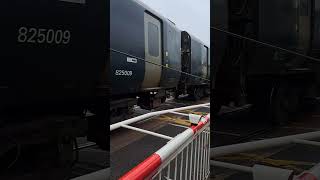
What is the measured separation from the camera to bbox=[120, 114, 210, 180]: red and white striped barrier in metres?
1.37

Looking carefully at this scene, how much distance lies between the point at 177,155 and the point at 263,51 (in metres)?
1.38

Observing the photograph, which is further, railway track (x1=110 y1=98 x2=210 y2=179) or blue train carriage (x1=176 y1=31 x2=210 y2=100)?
railway track (x1=110 y1=98 x2=210 y2=179)

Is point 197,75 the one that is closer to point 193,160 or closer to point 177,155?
point 193,160

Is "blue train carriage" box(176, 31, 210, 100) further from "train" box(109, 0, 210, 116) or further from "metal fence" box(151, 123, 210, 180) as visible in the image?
"metal fence" box(151, 123, 210, 180)

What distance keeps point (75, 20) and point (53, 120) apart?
19 cm

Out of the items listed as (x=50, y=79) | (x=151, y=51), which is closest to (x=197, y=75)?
(x=151, y=51)

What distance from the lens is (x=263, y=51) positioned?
0.88m

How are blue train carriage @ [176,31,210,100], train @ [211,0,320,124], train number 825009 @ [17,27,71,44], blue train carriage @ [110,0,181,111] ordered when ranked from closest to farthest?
train number 825009 @ [17,27,71,44] < train @ [211,0,320,124] < blue train carriage @ [176,31,210,100] < blue train carriage @ [110,0,181,111]

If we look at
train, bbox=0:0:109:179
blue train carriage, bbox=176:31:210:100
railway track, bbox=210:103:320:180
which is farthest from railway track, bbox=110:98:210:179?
train, bbox=0:0:109:179

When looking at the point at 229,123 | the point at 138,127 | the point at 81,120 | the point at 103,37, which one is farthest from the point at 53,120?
the point at 138,127

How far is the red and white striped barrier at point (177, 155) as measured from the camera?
1.37 m

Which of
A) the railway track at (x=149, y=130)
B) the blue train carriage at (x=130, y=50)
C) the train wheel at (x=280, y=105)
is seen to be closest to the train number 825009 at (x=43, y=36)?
the blue train carriage at (x=130, y=50)

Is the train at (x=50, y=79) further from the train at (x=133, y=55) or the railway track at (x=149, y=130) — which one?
the railway track at (x=149, y=130)

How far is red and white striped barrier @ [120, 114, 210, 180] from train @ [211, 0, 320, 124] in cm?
51
